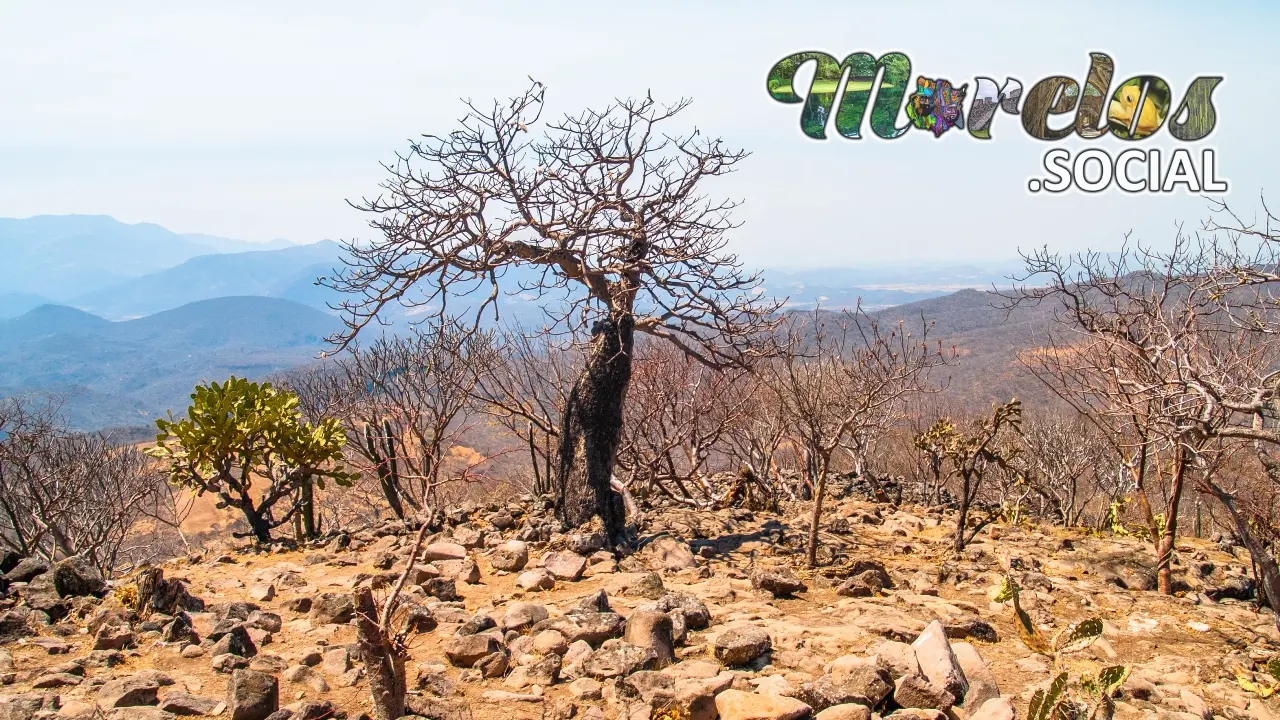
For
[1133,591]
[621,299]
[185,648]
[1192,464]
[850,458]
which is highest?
[621,299]

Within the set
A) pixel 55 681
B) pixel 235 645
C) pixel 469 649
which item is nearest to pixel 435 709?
pixel 469 649

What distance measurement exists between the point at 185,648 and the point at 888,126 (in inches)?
415

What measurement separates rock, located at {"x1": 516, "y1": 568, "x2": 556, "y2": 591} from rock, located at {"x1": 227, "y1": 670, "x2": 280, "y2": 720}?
275 centimetres

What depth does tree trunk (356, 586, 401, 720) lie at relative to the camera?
12.8ft

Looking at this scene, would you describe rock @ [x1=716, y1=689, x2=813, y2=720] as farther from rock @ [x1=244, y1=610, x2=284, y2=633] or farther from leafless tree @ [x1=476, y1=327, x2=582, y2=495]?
leafless tree @ [x1=476, y1=327, x2=582, y2=495]

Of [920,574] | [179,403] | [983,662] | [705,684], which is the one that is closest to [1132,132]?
[920,574]

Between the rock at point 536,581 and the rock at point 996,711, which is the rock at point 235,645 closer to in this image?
the rock at point 536,581

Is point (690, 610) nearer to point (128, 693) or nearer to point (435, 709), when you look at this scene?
point (435, 709)

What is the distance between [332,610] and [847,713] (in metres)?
3.96

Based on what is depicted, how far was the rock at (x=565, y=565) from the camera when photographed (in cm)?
715

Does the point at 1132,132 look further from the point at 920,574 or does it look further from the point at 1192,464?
A: the point at 920,574

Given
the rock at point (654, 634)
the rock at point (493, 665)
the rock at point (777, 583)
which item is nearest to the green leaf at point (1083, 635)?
the rock at point (654, 634)

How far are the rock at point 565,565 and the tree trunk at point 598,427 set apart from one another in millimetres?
864

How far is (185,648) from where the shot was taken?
17.1 feet
